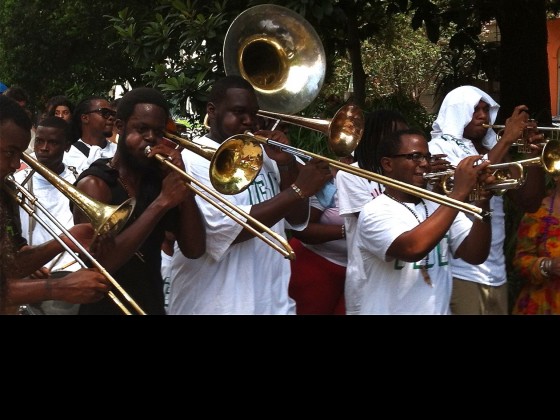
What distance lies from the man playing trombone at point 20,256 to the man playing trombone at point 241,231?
1.91 ft

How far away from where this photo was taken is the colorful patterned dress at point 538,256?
168 inches

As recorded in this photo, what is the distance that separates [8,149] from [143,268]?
67 centimetres

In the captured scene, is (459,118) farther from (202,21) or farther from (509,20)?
(509,20)

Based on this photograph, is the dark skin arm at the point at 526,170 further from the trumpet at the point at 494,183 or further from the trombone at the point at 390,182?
the trombone at the point at 390,182

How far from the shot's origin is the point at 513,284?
16.4 feet

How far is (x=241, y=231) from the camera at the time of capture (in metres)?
3.62

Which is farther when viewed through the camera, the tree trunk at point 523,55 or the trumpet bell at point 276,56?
the tree trunk at point 523,55

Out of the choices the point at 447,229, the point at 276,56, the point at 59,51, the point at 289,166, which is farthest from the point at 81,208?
the point at 59,51

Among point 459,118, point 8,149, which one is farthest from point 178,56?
point 8,149

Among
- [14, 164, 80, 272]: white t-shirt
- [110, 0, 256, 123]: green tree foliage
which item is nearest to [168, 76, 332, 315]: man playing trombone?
[14, 164, 80, 272]: white t-shirt

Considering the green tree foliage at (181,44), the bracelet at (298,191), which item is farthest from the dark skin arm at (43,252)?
the green tree foliage at (181,44)

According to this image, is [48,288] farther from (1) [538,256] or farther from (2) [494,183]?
(1) [538,256]

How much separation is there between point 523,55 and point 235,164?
14.7ft

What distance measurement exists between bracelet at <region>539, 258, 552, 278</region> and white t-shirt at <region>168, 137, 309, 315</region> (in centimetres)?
118
